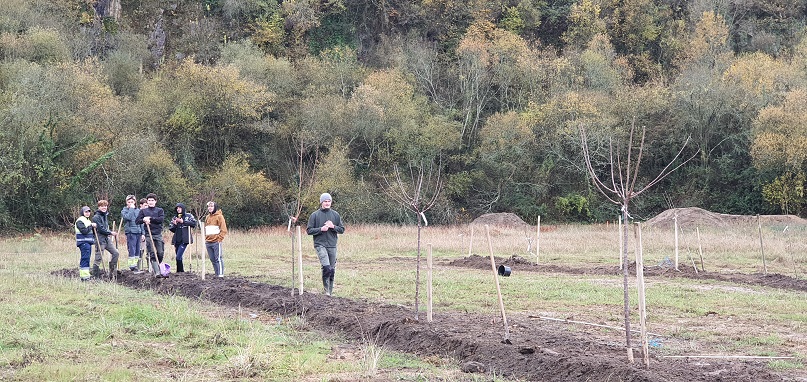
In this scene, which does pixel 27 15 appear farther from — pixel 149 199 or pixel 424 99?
pixel 149 199

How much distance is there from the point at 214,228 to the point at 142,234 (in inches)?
112

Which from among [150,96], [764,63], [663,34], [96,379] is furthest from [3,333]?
[663,34]

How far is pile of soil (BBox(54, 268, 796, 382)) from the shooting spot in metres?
9.23

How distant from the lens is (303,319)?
13.4 m

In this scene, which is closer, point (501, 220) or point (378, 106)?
point (501, 220)

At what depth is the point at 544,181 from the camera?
58.8 metres

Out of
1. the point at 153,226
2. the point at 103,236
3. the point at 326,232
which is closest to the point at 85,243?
the point at 103,236

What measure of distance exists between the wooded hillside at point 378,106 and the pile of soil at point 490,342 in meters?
31.6

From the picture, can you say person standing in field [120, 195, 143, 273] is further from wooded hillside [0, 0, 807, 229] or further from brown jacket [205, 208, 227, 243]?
wooded hillside [0, 0, 807, 229]

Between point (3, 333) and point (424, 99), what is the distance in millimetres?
51215

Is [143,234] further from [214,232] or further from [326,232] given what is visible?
[326,232]

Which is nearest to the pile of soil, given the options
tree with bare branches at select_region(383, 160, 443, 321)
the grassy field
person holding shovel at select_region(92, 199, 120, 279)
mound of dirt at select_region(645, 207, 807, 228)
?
the grassy field

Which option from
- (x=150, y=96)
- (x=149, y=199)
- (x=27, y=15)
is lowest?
(x=149, y=199)

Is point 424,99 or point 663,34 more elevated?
point 663,34
